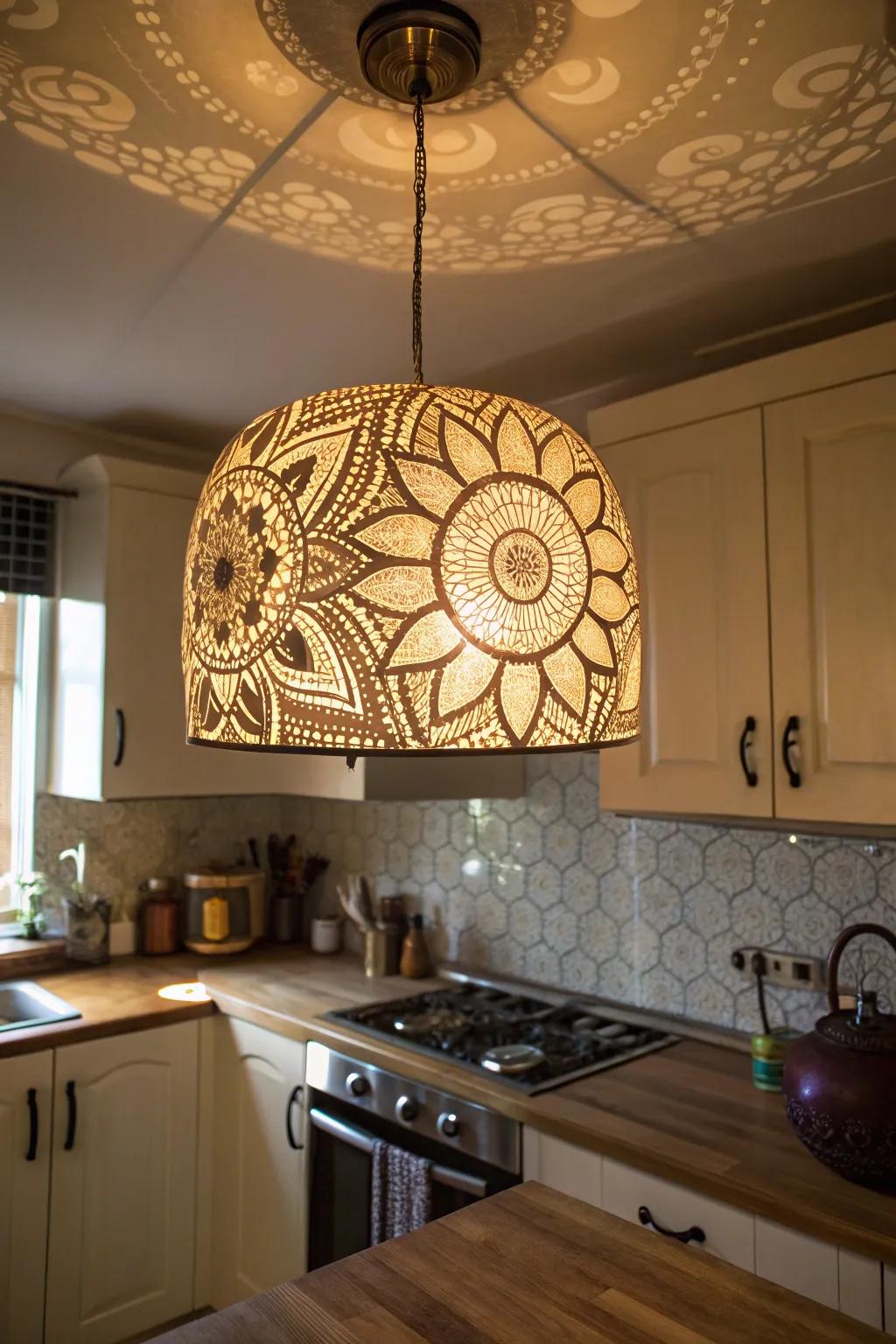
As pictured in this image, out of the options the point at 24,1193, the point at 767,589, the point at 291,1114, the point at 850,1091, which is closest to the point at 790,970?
the point at 850,1091

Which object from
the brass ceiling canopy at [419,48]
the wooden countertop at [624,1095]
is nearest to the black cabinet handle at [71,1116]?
the wooden countertop at [624,1095]

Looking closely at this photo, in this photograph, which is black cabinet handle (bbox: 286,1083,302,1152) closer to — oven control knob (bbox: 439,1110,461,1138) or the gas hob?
the gas hob

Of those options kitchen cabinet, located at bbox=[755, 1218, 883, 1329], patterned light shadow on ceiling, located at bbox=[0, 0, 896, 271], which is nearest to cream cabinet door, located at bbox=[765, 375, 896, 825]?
patterned light shadow on ceiling, located at bbox=[0, 0, 896, 271]

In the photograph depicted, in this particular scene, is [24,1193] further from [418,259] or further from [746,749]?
[418,259]

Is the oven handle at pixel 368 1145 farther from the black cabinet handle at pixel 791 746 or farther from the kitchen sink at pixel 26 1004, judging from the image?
the black cabinet handle at pixel 791 746

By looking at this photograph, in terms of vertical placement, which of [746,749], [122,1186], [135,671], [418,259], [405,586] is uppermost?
[418,259]

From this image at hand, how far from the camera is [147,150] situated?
1.50 m

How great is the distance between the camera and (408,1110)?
2.11m

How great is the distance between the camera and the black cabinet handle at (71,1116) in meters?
2.37

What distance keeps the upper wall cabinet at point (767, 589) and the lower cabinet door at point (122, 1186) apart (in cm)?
141

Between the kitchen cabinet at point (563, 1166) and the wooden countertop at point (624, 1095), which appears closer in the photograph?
the wooden countertop at point (624, 1095)

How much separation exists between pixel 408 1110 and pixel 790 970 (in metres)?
0.89

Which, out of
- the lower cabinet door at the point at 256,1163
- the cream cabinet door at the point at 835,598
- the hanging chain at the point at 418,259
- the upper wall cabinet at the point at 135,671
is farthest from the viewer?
the upper wall cabinet at the point at 135,671

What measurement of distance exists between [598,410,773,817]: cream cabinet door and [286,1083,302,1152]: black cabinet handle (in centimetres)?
107
